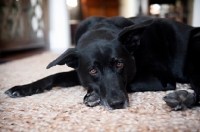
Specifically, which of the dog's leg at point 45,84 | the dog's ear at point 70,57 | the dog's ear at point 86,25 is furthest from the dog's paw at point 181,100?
the dog's ear at point 86,25

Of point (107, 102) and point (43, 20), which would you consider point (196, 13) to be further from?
point (107, 102)

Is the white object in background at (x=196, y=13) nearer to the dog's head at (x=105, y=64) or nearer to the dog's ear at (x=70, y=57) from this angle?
the dog's head at (x=105, y=64)

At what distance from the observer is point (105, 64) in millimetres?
1166

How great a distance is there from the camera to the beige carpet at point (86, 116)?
0.91m

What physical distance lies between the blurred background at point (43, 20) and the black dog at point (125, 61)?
1.93 m

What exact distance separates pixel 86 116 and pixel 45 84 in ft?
1.66

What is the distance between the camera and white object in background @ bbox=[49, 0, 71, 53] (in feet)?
15.2

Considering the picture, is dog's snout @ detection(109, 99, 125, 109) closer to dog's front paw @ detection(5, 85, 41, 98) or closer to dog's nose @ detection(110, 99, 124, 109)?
dog's nose @ detection(110, 99, 124, 109)

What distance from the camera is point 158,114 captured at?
40.0 inches

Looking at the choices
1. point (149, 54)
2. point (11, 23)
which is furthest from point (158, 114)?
point (11, 23)

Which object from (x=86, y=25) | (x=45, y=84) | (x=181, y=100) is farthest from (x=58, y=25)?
(x=181, y=100)

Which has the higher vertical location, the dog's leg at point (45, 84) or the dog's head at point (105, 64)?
the dog's head at point (105, 64)

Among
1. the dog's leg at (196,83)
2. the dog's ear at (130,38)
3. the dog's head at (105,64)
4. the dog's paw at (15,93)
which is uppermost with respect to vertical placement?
the dog's ear at (130,38)

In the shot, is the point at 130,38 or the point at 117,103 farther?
the point at 130,38
